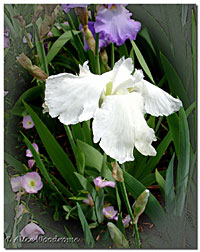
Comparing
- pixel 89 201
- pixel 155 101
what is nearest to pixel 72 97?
pixel 155 101

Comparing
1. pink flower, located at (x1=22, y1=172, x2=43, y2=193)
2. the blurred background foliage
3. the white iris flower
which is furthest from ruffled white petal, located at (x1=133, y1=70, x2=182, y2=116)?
pink flower, located at (x1=22, y1=172, x2=43, y2=193)

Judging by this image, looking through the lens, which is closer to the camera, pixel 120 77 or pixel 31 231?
pixel 120 77

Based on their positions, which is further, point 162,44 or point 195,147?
point 162,44

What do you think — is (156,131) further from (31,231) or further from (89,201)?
(31,231)

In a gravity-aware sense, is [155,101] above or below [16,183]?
above

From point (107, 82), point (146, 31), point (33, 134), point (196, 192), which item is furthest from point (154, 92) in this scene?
point (33, 134)

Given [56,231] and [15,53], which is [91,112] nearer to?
[56,231]

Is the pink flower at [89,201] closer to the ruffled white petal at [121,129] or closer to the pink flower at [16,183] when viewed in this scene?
the pink flower at [16,183]
